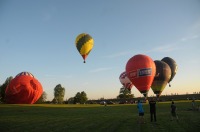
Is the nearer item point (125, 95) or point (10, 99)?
point (10, 99)

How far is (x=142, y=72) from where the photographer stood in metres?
43.8

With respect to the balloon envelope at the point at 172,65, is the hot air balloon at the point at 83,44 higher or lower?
higher

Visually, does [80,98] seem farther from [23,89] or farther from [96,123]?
[96,123]

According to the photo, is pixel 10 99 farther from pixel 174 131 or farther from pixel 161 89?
pixel 174 131

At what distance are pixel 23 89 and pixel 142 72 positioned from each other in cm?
2725

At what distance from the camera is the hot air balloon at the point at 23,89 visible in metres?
51.0

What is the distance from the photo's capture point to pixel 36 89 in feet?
175

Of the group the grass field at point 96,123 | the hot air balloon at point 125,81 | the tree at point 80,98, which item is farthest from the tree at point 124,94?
the grass field at point 96,123

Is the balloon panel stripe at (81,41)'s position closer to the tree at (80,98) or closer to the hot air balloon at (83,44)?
the hot air balloon at (83,44)

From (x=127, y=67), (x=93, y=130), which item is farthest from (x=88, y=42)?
→ (x=93, y=130)

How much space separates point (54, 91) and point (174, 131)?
11770 centimetres

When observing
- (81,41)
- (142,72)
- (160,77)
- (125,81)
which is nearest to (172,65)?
(160,77)

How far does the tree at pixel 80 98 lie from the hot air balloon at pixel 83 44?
221 ft

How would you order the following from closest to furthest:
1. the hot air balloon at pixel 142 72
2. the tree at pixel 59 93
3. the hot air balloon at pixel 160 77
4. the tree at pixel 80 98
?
the hot air balloon at pixel 142 72 → the hot air balloon at pixel 160 77 → the tree at pixel 80 98 → the tree at pixel 59 93
